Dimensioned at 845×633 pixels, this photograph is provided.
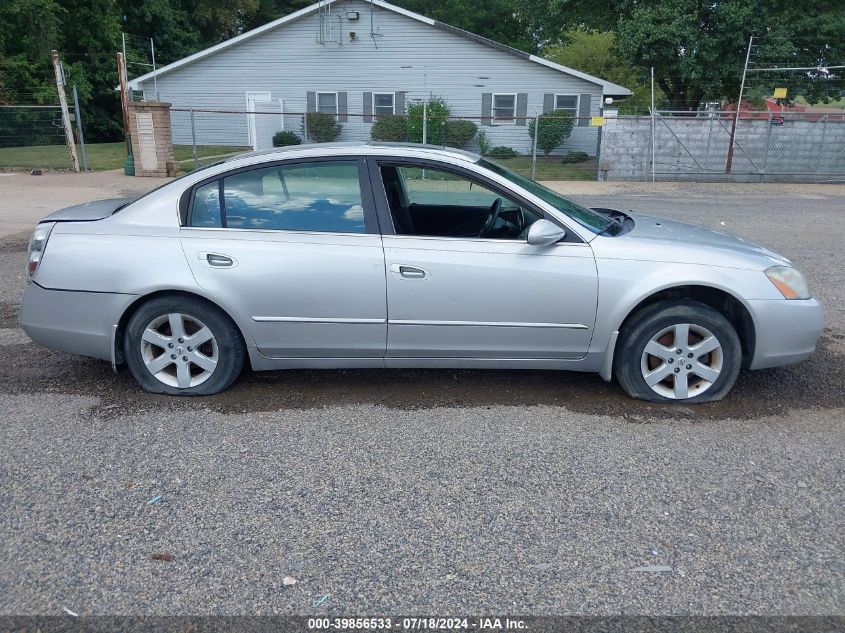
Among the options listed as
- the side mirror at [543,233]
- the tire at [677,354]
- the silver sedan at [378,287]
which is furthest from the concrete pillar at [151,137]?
the tire at [677,354]

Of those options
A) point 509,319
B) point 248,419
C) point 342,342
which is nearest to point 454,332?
point 509,319

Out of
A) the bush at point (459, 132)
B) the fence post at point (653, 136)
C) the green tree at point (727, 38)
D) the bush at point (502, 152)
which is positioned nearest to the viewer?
the fence post at point (653, 136)

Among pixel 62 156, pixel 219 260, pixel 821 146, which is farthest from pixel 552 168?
pixel 219 260

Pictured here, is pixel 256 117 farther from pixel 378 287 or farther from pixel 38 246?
pixel 378 287

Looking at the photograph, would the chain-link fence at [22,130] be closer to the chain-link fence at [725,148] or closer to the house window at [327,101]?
the house window at [327,101]

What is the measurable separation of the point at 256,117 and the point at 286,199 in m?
24.7

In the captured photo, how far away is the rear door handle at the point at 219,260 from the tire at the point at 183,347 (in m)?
0.26

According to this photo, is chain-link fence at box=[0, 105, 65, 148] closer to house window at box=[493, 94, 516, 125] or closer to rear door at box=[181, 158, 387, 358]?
house window at box=[493, 94, 516, 125]

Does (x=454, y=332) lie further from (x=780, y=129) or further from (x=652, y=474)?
(x=780, y=129)

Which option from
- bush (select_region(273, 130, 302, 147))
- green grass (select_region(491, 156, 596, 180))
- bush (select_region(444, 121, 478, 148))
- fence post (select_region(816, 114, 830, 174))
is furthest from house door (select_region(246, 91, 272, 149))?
fence post (select_region(816, 114, 830, 174))

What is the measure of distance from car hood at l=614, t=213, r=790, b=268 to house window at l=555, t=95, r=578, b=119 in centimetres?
2341

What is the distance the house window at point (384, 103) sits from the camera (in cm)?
2748

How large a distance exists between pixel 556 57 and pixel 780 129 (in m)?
20.4

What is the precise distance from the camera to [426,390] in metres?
4.73
